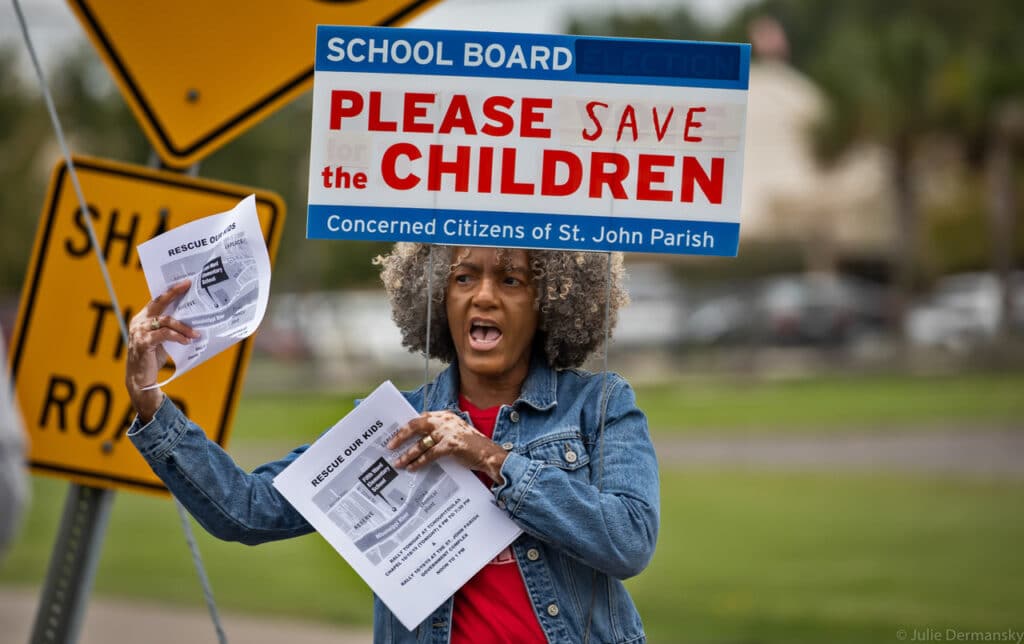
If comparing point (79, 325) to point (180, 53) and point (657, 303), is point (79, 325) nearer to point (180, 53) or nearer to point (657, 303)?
point (180, 53)

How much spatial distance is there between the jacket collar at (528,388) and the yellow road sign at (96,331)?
2.42ft

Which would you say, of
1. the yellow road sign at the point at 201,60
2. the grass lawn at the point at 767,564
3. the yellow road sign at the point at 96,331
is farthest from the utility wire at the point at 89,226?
the grass lawn at the point at 767,564

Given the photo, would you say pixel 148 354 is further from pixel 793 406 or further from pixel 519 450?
pixel 793 406

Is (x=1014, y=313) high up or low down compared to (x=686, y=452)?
up

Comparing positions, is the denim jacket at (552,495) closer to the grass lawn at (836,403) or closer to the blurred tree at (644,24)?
the grass lawn at (836,403)

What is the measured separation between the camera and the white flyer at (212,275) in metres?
2.59

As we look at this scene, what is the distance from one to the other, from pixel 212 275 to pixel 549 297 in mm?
638

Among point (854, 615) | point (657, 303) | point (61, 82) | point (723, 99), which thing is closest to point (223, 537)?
point (723, 99)

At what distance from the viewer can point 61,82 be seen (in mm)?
27188

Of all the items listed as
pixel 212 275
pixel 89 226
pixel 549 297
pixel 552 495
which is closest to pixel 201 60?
pixel 89 226

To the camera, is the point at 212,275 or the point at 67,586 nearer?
the point at 212,275

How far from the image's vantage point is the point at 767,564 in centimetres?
973

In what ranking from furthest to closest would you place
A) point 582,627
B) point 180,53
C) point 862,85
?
point 862,85, point 180,53, point 582,627

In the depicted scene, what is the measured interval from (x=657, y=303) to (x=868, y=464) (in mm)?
11841
